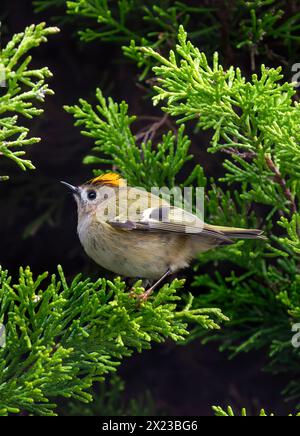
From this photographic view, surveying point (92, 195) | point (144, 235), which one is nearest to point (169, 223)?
point (144, 235)

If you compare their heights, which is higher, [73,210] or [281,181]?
[281,181]

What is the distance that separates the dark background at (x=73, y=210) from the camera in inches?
157

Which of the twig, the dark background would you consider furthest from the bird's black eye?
the twig

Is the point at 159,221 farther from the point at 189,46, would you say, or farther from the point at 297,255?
the point at 189,46

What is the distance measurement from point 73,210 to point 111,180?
1.06 metres

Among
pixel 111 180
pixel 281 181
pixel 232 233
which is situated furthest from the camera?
pixel 111 180

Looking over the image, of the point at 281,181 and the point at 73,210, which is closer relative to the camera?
the point at 281,181

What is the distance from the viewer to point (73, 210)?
4.20 metres

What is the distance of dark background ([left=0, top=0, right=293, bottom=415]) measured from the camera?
3.98 metres

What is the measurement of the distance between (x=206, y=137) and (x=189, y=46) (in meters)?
1.47

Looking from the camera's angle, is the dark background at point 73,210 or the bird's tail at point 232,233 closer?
the bird's tail at point 232,233

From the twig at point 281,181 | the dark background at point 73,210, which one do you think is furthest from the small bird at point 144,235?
the dark background at point 73,210

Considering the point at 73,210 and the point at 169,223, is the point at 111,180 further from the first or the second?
the point at 73,210

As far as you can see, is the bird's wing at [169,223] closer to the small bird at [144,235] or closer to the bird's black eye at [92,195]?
the small bird at [144,235]
